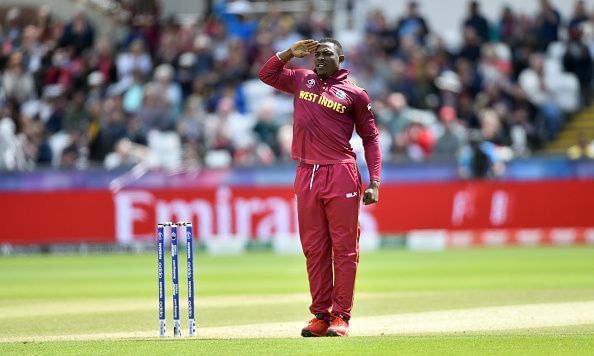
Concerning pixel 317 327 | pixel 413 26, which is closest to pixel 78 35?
pixel 413 26

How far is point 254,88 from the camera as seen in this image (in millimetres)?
29203

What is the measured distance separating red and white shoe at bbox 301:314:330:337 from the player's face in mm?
2010

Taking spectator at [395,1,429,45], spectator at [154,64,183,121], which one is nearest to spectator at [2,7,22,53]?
spectator at [154,64,183,121]

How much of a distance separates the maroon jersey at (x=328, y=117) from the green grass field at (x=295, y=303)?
1.51 meters

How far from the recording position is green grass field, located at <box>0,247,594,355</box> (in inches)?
412

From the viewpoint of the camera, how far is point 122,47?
104 ft

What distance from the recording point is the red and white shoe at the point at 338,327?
11.0 meters

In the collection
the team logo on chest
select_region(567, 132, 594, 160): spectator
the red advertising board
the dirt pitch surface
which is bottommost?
the red advertising board

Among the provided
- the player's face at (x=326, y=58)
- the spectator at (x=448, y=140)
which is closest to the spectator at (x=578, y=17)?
the spectator at (x=448, y=140)

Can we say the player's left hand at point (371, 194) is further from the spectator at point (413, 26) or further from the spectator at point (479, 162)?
the spectator at point (413, 26)

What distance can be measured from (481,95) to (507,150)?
2.36m

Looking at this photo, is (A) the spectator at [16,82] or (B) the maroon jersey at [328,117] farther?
(A) the spectator at [16,82]

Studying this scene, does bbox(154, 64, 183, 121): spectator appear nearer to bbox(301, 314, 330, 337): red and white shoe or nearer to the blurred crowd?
the blurred crowd

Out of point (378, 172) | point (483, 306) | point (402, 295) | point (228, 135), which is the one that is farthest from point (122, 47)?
point (378, 172)
